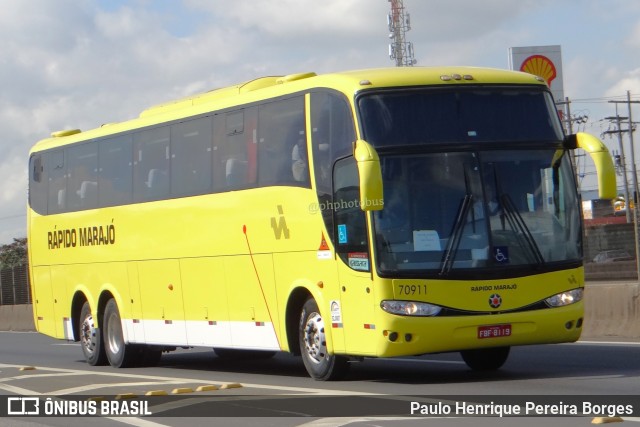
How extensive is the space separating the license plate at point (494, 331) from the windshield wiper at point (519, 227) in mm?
842

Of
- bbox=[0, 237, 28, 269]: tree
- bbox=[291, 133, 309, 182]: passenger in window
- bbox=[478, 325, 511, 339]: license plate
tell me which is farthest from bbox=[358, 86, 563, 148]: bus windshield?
bbox=[0, 237, 28, 269]: tree

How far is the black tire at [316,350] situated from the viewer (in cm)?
1527

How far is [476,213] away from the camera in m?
14.4

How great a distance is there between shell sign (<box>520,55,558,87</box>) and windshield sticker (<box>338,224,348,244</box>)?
3822cm

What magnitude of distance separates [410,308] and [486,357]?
2.66 m

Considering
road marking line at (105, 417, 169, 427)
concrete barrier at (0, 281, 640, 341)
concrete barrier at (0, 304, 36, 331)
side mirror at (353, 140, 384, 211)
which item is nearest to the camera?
road marking line at (105, 417, 169, 427)

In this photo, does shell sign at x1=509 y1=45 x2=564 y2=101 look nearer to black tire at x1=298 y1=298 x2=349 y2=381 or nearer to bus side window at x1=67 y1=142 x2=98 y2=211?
bus side window at x1=67 y1=142 x2=98 y2=211

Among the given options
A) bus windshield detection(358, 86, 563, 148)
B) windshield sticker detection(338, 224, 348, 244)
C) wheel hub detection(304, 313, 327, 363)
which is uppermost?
bus windshield detection(358, 86, 563, 148)

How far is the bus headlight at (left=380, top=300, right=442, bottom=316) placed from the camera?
14.1m

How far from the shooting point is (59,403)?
14.0 m

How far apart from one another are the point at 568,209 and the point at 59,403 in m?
6.04

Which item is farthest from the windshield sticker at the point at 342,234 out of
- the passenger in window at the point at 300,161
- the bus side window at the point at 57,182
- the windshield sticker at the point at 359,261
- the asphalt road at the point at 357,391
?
the bus side window at the point at 57,182

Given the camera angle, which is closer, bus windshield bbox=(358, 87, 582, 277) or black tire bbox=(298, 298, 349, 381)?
bus windshield bbox=(358, 87, 582, 277)

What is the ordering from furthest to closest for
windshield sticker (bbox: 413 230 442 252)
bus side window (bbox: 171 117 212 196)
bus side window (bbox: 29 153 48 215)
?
bus side window (bbox: 29 153 48 215), bus side window (bbox: 171 117 212 196), windshield sticker (bbox: 413 230 442 252)
